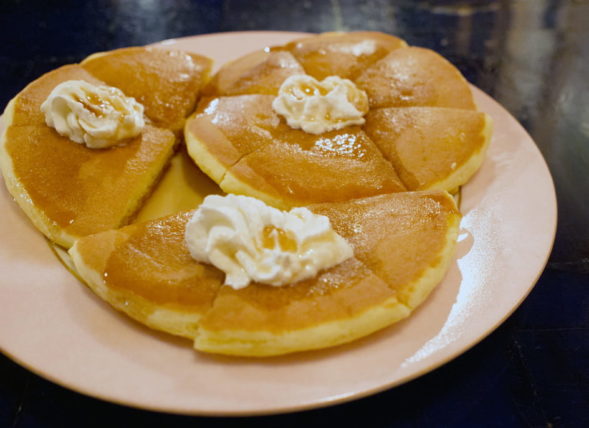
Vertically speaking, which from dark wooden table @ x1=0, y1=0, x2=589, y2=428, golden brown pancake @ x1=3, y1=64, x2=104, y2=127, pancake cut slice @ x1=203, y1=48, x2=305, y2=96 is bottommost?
dark wooden table @ x1=0, y1=0, x2=589, y2=428

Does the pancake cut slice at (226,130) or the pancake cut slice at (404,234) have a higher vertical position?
the pancake cut slice at (226,130)

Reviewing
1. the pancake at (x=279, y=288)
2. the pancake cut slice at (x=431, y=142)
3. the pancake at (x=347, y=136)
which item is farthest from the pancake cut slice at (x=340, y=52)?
the pancake at (x=279, y=288)

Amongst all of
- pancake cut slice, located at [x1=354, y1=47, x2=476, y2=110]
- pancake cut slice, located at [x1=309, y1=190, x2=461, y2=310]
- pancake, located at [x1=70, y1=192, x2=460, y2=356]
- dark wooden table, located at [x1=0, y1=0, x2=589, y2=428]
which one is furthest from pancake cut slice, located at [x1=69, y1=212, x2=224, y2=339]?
pancake cut slice, located at [x1=354, y1=47, x2=476, y2=110]

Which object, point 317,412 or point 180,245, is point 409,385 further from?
point 180,245

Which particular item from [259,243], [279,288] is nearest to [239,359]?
[279,288]

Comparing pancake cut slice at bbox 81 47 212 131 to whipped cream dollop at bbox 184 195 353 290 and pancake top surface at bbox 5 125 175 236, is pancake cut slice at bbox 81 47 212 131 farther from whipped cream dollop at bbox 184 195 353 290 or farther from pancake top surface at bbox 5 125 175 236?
whipped cream dollop at bbox 184 195 353 290

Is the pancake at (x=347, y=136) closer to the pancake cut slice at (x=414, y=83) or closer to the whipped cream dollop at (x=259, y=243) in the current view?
the pancake cut slice at (x=414, y=83)
